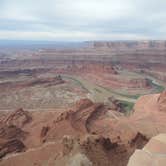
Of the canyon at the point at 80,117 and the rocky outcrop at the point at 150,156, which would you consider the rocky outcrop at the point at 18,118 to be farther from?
the rocky outcrop at the point at 150,156

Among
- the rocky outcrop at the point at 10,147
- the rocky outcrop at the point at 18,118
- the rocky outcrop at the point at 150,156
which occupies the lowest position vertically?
the rocky outcrop at the point at 18,118

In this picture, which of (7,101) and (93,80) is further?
(93,80)

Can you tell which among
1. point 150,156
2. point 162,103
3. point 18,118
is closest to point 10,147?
point 18,118

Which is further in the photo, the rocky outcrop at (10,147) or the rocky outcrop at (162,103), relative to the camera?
the rocky outcrop at (162,103)

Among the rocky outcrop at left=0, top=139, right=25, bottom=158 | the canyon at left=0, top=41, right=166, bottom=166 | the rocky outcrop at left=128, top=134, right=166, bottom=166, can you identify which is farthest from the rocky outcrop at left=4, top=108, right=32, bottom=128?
the rocky outcrop at left=128, top=134, right=166, bottom=166

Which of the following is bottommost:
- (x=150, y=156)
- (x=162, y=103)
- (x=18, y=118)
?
(x=18, y=118)

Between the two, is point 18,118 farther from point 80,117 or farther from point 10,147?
point 10,147

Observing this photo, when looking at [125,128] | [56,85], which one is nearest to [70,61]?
[56,85]

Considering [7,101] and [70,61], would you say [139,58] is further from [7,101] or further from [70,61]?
[7,101]

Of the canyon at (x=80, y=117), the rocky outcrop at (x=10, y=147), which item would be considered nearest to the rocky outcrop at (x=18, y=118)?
the canyon at (x=80, y=117)

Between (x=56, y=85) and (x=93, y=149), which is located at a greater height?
(x=93, y=149)

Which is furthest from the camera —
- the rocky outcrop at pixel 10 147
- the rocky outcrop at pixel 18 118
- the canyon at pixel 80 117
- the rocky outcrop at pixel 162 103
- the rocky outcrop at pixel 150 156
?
the rocky outcrop at pixel 162 103
